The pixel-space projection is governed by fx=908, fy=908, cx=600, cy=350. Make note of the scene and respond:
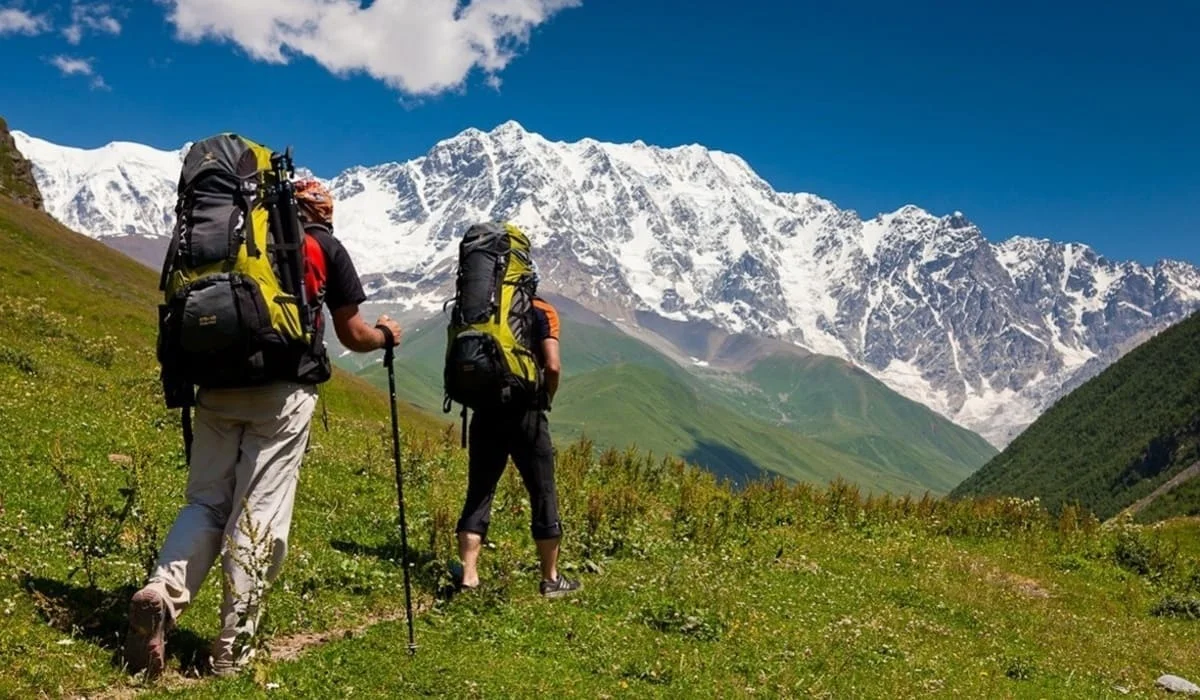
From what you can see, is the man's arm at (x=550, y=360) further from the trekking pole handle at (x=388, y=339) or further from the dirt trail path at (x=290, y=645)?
the dirt trail path at (x=290, y=645)

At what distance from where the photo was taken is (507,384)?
33.2ft

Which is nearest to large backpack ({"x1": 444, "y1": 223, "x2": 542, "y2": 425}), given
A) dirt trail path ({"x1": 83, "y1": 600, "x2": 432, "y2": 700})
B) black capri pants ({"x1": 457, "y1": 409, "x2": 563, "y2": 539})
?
black capri pants ({"x1": 457, "y1": 409, "x2": 563, "y2": 539})

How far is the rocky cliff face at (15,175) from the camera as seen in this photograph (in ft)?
348

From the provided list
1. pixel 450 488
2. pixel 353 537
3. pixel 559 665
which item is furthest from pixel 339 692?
pixel 450 488

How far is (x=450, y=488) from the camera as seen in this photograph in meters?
17.3

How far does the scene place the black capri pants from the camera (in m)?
11.0

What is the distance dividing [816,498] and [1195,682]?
10.1 metres

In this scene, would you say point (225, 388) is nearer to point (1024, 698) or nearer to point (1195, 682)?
point (1024, 698)

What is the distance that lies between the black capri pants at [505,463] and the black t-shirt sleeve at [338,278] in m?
3.08

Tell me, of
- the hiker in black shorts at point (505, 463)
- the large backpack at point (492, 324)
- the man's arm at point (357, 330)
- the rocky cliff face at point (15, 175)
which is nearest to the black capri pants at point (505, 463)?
the hiker in black shorts at point (505, 463)

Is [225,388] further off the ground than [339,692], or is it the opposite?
[225,388]

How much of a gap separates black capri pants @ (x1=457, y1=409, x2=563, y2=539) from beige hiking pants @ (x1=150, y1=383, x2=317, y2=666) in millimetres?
3292

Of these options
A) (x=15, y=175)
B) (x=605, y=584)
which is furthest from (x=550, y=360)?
(x=15, y=175)

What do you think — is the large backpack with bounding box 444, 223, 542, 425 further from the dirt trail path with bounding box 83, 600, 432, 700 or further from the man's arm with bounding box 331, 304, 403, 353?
the dirt trail path with bounding box 83, 600, 432, 700
